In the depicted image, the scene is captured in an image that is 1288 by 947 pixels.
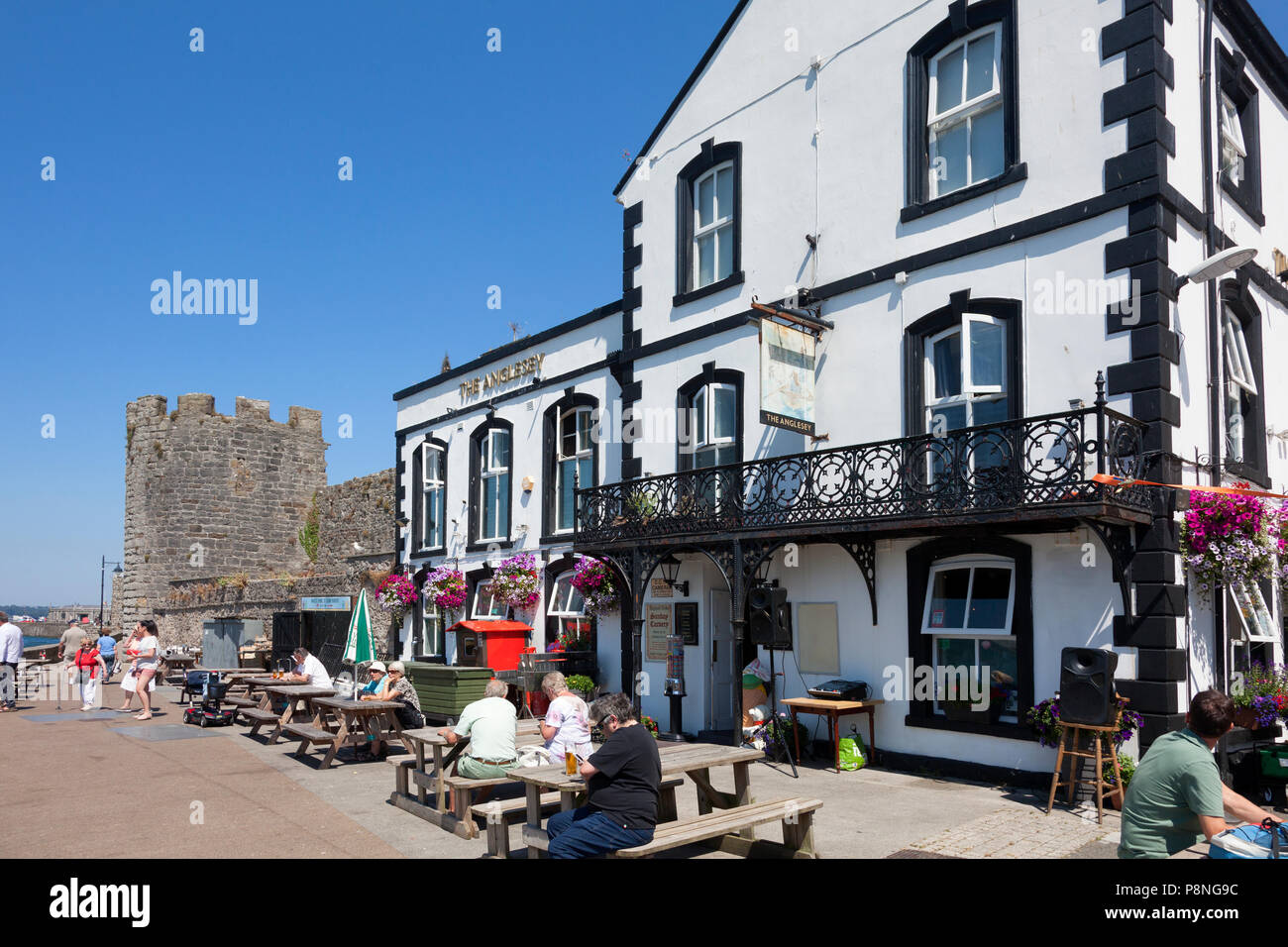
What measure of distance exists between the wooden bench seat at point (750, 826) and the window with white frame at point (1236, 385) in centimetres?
702

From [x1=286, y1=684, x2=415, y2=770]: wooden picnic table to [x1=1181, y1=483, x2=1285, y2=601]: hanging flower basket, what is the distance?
842 cm

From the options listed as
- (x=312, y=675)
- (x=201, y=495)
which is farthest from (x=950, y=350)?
(x=201, y=495)

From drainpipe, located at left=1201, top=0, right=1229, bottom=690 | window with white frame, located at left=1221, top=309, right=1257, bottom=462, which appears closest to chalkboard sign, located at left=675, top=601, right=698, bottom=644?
drainpipe, located at left=1201, top=0, right=1229, bottom=690

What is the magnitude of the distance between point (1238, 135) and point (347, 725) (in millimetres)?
13098

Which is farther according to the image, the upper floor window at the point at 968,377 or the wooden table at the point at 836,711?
the wooden table at the point at 836,711

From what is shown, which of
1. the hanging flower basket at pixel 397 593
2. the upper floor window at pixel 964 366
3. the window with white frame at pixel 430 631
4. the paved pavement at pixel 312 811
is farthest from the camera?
the hanging flower basket at pixel 397 593

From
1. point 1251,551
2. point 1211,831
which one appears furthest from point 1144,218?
point 1211,831

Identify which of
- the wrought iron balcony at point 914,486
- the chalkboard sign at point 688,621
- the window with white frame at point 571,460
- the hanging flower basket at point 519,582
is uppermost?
the window with white frame at point 571,460

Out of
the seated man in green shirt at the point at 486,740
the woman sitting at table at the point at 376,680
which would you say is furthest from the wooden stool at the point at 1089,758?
the woman sitting at table at the point at 376,680

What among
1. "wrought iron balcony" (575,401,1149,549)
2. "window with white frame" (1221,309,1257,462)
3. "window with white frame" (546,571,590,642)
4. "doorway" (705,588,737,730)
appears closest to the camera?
"wrought iron balcony" (575,401,1149,549)

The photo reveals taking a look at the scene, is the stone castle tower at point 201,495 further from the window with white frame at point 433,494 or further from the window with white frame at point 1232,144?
the window with white frame at point 1232,144

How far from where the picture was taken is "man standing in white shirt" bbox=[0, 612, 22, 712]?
17.6 m

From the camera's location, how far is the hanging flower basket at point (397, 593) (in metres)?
21.9

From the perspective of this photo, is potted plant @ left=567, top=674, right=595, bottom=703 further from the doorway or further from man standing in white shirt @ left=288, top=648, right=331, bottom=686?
man standing in white shirt @ left=288, top=648, right=331, bottom=686
